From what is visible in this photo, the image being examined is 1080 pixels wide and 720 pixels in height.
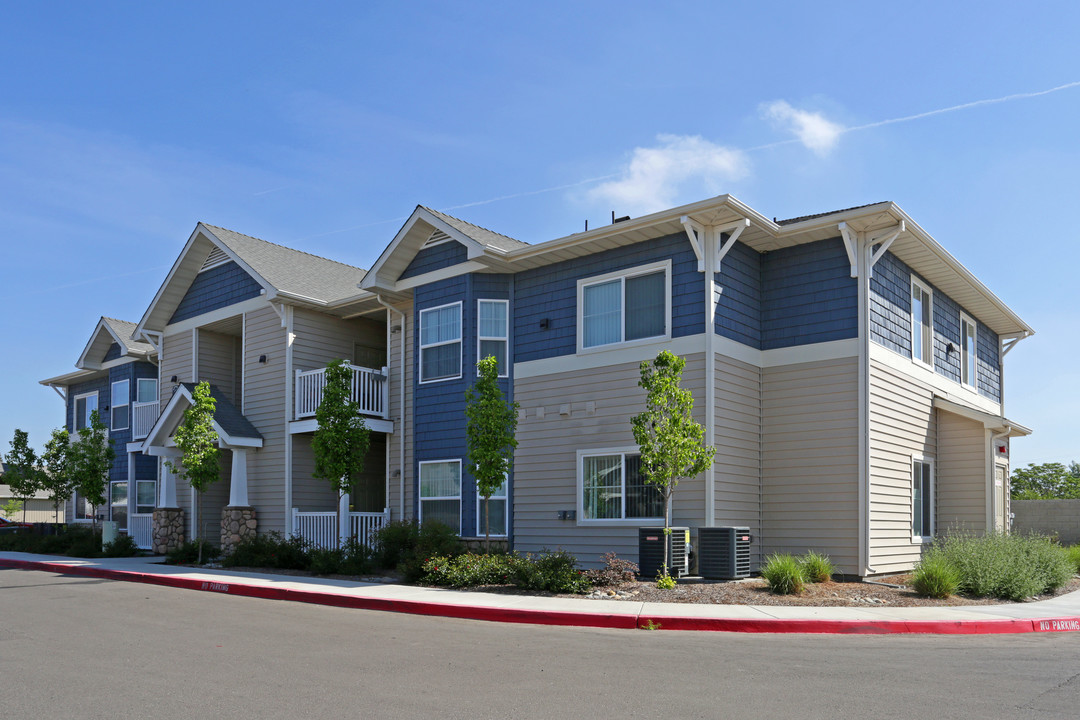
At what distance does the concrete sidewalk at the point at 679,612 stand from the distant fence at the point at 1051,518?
13228 millimetres

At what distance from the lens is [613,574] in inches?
563

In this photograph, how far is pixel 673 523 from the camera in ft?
52.9

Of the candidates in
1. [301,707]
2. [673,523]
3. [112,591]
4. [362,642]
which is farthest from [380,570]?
[301,707]

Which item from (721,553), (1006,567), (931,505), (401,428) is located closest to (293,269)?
(401,428)

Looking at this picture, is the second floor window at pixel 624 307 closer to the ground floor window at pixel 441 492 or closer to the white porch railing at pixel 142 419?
the ground floor window at pixel 441 492

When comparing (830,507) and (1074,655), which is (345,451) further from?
(1074,655)

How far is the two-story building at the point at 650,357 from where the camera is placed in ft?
53.2

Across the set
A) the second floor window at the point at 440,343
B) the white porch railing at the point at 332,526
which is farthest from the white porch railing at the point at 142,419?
the second floor window at the point at 440,343

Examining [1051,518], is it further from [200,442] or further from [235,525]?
[200,442]

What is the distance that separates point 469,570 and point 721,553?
4113 millimetres

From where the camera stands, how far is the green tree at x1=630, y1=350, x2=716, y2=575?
1431 cm

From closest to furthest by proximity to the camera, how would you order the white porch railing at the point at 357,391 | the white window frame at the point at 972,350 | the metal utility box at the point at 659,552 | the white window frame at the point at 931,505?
the metal utility box at the point at 659,552 → the white window frame at the point at 931,505 → the white porch railing at the point at 357,391 → the white window frame at the point at 972,350

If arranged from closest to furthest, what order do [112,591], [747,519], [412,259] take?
[112,591]
[747,519]
[412,259]

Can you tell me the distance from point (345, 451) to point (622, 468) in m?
5.97
